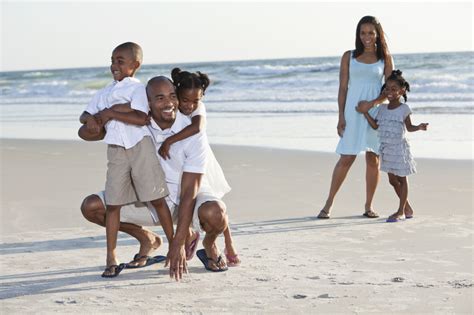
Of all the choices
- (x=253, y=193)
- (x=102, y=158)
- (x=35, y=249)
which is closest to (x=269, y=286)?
(x=35, y=249)

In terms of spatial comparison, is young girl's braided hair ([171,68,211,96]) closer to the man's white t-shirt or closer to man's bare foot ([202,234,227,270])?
the man's white t-shirt

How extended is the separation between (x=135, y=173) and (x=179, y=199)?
346 mm

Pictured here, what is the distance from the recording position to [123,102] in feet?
13.8

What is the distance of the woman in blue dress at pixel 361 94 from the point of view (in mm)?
6266

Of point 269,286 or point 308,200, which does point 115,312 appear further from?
point 308,200

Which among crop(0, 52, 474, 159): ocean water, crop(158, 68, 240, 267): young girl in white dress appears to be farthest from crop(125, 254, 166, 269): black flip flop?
crop(0, 52, 474, 159): ocean water

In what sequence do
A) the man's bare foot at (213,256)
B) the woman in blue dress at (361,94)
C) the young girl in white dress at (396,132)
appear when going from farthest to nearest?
the woman in blue dress at (361,94) → the young girl in white dress at (396,132) → the man's bare foot at (213,256)

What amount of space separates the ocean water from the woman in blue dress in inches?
126

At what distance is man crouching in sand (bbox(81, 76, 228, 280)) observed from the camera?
419cm

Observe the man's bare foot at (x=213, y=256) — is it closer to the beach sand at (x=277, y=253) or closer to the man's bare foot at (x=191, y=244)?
the beach sand at (x=277, y=253)

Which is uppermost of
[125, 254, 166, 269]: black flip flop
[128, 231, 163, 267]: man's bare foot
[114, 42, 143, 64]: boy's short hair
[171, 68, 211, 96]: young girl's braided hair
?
[114, 42, 143, 64]: boy's short hair

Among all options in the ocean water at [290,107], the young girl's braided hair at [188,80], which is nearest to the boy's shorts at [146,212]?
the young girl's braided hair at [188,80]

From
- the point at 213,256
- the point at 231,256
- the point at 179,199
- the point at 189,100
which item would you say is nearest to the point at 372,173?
the point at 231,256

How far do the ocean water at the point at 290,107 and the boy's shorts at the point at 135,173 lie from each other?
5.73 metres
